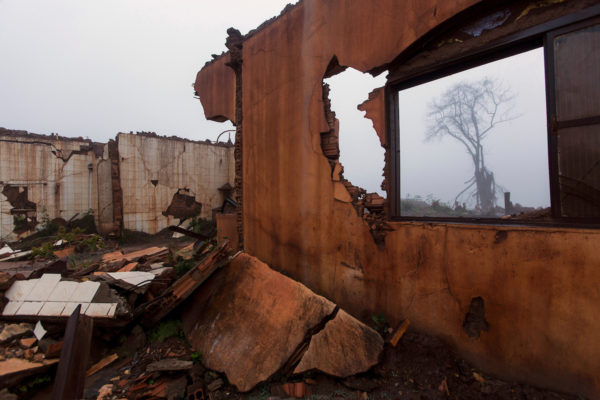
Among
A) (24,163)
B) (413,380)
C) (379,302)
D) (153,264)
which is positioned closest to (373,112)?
(379,302)

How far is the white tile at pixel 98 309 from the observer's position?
3264 mm

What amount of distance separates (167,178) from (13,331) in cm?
772

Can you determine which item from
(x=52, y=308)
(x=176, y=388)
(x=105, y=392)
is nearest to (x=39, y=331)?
(x=52, y=308)

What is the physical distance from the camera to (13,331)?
3.19 metres

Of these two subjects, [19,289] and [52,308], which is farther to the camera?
[19,289]

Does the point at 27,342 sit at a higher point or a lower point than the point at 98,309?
lower

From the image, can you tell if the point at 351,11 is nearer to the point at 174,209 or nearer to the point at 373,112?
the point at 373,112

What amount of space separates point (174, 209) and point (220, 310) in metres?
8.27

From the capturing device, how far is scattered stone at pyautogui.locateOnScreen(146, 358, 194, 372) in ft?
9.18

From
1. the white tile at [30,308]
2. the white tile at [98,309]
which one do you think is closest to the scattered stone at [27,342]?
the white tile at [30,308]

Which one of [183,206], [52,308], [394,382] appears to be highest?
[183,206]

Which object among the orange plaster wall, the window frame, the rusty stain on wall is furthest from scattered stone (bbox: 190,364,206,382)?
the rusty stain on wall

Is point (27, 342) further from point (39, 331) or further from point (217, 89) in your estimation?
point (217, 89)

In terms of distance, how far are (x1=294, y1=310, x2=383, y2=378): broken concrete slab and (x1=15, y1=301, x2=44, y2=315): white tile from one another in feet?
11.4
